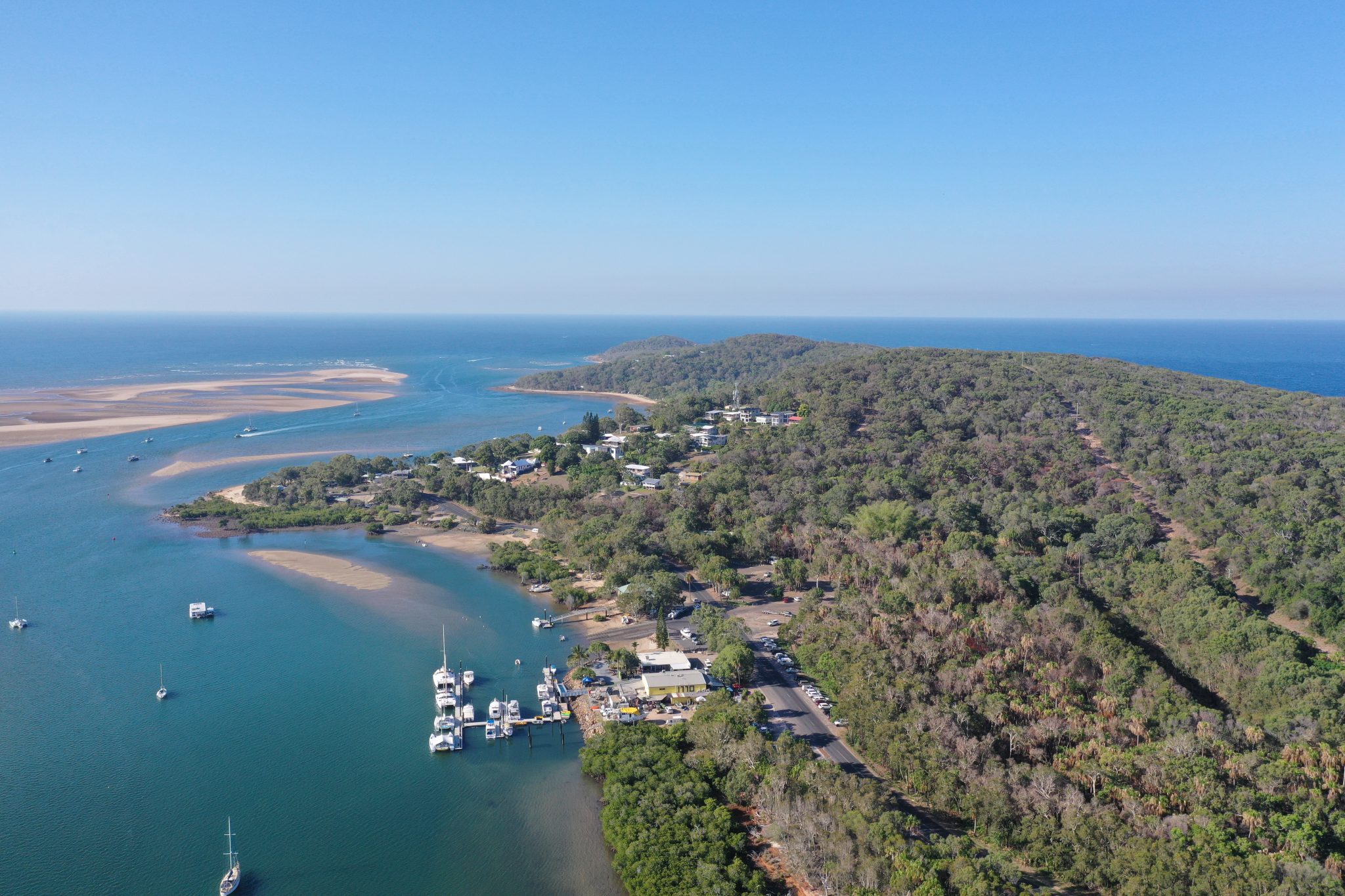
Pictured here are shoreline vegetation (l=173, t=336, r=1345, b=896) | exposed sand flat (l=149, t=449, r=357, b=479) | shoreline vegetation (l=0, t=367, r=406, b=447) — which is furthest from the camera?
shoreline vegetation (l=0, t=367, r=406, b=447)

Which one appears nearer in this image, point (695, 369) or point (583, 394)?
point (583, 394)

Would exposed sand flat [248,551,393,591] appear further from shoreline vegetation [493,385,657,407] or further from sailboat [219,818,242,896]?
shoreline vegetation [493,385,657,407]

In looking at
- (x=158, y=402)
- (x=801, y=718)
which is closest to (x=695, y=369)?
(x=158, y=402)

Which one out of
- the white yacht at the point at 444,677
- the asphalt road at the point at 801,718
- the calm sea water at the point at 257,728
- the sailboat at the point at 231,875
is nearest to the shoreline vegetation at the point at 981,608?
the asphalt road at the point at 801,718

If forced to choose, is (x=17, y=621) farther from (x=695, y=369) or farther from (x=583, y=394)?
(x=695, y=369)

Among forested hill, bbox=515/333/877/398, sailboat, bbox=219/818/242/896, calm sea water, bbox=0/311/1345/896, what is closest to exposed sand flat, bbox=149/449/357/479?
calm sea water, bbox=0/311/1345/896

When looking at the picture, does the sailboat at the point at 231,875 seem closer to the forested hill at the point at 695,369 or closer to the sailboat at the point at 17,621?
the sailboat at the point at 17,621
